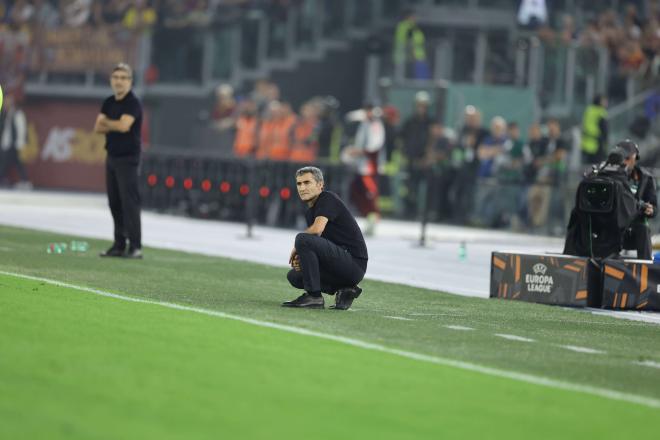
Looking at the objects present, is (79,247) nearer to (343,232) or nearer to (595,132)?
(343,232)

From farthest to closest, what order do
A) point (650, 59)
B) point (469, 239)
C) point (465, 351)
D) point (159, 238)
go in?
point (650, 59) < point (469, 239) < point (159, 238) < point (465, 351)

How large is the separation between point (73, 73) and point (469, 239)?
20086mm

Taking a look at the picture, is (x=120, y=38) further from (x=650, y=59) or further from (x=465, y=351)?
(x=465, y=351)

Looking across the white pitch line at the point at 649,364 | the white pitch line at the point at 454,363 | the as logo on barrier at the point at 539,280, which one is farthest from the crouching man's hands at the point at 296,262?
the as logo on barrier at the point at 539,280

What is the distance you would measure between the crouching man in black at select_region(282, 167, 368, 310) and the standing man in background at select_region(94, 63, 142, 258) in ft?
17.0

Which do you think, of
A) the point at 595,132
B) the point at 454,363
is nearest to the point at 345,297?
the point at 454,363

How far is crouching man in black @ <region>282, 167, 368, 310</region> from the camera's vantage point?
1353 cm

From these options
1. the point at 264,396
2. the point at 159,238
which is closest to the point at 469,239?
the point at 159,238

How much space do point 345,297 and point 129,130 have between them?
5601 mm

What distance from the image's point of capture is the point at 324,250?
1356 centimetres

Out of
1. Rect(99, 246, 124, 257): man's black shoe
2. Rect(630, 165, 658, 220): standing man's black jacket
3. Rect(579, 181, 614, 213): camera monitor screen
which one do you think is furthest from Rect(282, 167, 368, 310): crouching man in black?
Rect(99, 246, 124, 257): man's black shoe

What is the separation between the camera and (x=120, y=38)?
44.0 metres

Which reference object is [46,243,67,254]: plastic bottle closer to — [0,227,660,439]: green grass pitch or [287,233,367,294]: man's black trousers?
[0,227,660,439]: green grass pitch

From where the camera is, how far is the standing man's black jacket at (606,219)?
16422 millimetres
